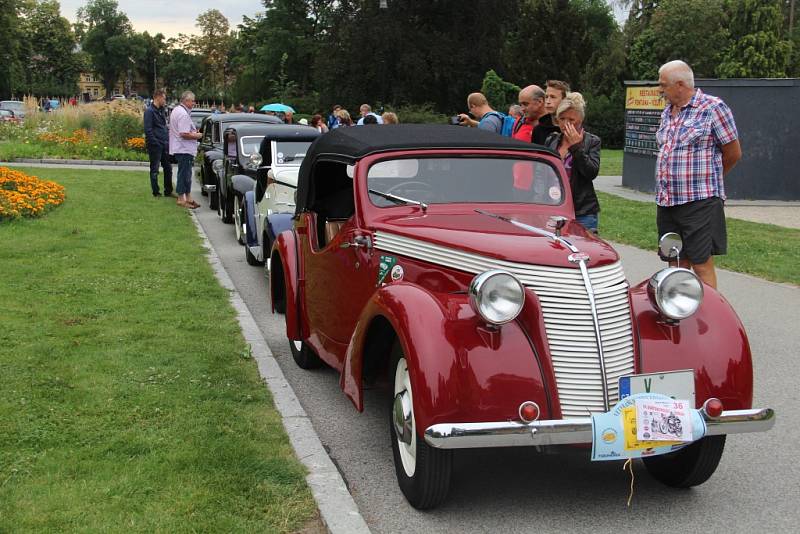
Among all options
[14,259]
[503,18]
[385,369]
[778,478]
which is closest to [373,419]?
[385,369]

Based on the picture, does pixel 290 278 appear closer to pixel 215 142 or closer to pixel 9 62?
pixel 215 142

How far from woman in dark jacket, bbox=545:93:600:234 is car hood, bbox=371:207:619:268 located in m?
1.26

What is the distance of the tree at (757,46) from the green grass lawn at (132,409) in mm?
47574

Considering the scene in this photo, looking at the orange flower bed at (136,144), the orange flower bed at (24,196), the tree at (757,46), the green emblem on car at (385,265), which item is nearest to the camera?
the green emblem on car at (385,265)

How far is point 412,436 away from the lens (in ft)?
14.3

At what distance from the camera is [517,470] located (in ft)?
16.0

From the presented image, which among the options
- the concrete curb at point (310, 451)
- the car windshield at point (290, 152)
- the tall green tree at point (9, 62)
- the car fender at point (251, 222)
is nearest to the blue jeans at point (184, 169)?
the car windshield at point (290, 152)

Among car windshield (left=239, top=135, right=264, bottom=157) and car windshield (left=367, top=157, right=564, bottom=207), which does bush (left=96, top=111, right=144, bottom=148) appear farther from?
car windshield (left=367, top=157, right=564, bottom=207)

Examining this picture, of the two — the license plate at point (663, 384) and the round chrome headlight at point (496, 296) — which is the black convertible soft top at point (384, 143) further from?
the license plate at point (663, 384)

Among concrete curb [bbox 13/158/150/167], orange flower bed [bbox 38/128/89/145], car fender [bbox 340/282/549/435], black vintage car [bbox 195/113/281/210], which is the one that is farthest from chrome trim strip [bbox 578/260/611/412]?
orange flower bed [bbox 38/128/89/145]

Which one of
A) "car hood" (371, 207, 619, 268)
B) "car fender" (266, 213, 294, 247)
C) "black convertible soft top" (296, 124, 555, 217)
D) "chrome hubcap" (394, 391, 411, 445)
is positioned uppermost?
"black convertible soft top" (296, 124, 555, 217)

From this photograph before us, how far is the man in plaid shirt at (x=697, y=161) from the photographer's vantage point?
22.0 ft

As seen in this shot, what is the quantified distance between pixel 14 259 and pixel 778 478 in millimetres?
8711

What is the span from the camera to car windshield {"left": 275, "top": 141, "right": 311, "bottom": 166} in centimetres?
1162
